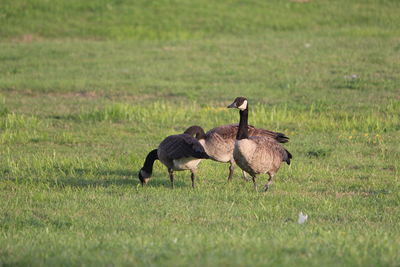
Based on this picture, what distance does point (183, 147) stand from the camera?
1042 centimetres

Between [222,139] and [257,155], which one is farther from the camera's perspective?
[222,139]

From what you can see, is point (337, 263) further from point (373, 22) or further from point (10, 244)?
point (373, 22)

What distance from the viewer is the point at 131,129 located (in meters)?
15.9

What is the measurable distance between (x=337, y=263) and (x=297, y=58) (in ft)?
66.7

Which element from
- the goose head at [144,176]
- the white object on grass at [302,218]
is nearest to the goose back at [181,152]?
the goose head at [144,176]

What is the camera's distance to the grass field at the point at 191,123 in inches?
279

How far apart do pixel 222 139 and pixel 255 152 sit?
4.42 ft

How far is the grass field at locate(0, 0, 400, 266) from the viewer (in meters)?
7.09

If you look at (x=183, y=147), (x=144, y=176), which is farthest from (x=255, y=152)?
(x=144, y=176)

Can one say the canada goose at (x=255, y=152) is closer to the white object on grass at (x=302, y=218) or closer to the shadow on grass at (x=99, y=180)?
the shadow on grass at (x=99, y=180)

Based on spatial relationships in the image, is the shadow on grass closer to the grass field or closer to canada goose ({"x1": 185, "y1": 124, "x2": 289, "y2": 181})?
the grass field

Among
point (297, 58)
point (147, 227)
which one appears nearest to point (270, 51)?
point (297, 58)

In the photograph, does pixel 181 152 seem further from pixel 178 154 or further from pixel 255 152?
pixel 255 152

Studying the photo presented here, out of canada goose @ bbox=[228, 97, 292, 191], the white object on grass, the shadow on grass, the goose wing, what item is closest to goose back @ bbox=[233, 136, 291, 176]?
canada goose @ bbox=[228, 97, 292, 191]
